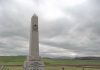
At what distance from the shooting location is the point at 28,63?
1348 cm

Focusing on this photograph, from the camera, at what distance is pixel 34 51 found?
45.3 ft

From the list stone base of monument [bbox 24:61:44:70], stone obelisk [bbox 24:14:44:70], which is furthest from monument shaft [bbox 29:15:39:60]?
stone base of monument [bbox 24:61:44:70]

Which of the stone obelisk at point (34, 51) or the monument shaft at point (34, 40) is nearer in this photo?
the stone obelisk at point (34, 51)

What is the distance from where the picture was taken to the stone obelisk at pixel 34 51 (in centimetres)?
1352

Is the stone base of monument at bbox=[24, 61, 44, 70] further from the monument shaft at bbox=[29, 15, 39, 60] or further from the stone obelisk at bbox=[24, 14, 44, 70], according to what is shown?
the monument shaft at bbox=[29, 15, 39, 60]

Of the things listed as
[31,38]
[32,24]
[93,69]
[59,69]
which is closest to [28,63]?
[31,38]

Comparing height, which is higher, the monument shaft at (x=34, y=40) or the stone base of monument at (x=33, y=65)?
the monument shaft at (x=34, y=40)

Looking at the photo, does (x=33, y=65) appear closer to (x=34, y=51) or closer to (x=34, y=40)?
(x=34, y=51)

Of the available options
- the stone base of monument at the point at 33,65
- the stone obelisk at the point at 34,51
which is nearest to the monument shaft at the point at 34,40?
the stone obelisk at the point at 34,51

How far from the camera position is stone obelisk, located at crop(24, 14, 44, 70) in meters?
13.5

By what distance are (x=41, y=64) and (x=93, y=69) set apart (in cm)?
2036

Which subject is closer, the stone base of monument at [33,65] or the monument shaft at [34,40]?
the stone base of monument at [33,65]

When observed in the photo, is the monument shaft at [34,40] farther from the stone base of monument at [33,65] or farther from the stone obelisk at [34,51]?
the stone base of monument at [33,65]

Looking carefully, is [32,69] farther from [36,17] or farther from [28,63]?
[36,17]
